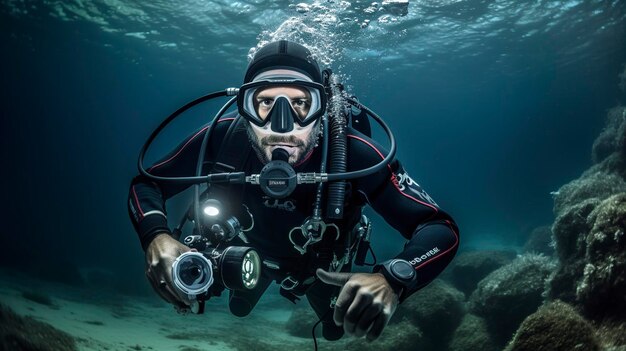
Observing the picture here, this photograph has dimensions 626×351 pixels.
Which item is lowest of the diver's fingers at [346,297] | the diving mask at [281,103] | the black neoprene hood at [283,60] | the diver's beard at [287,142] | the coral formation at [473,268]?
the coral formation at [473,268]

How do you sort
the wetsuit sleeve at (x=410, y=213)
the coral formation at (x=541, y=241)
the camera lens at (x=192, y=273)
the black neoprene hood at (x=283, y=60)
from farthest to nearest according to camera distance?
1. the coral formation at (x=541, y=241)
2. the black neoprene hood at (x=283, y=60)
3. the wetsuit sleeve at (x=410, y=213)
4. the camera lens at (x=192, y=273)

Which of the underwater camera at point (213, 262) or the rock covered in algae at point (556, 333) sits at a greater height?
Result: the underwater camera at point (213, 262)

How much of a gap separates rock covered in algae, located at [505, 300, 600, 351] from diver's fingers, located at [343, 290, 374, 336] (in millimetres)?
3170

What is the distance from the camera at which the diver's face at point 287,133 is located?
3559 mm

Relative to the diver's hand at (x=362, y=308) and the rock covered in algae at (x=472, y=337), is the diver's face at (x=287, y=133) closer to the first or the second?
the diver's hand at (x=362, y=308)

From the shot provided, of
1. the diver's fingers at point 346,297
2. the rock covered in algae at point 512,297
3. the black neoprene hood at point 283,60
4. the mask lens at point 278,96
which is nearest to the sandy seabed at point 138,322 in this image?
the rock covered in algae at point 512,297

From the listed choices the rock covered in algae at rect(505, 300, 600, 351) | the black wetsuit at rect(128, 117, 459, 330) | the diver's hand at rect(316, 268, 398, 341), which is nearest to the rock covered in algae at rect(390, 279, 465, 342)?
the rock covered in algae at rect(505, 300, 600, 351)

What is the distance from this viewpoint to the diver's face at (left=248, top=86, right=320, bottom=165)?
11.7ft

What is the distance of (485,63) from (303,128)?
3598 centimetres

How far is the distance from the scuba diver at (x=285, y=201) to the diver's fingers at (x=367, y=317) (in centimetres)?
6

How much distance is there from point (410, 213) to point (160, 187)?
261 cm

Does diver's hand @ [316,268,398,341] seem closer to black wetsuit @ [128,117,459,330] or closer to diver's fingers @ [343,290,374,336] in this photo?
diver's fingers @ [343,290,374,336]

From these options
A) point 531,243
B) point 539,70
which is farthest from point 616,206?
point 539,70

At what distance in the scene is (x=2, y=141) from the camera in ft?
227
